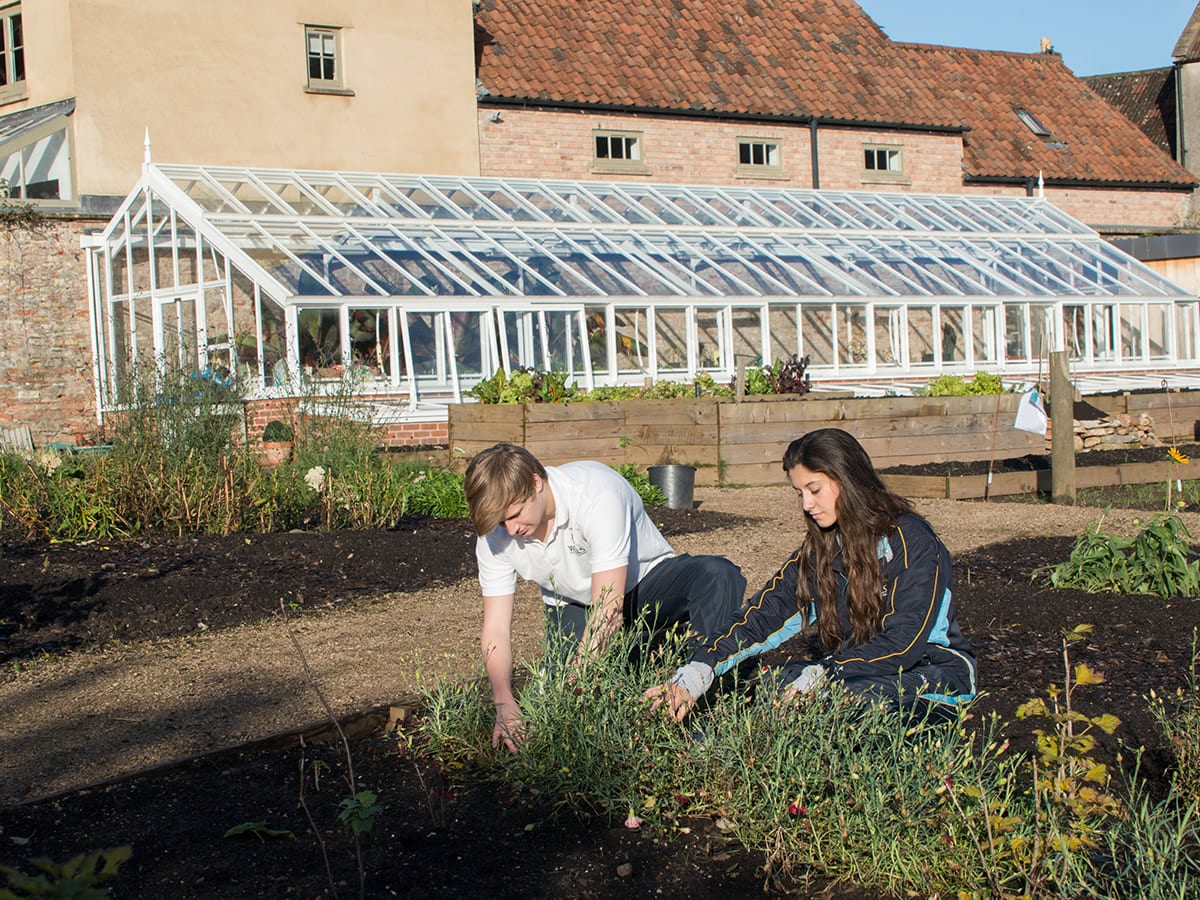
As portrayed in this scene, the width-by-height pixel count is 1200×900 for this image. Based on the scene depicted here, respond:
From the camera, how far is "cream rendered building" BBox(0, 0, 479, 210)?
20750 mm

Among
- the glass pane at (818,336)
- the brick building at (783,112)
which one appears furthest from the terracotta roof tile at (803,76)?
the glass pane at (818,336)

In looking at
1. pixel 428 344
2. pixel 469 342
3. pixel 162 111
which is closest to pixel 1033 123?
pixel 469 342

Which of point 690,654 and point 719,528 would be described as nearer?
point 690,654

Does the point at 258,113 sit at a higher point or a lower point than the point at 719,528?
higher

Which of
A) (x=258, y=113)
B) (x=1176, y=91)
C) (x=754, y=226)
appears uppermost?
(x=1176, y=91)

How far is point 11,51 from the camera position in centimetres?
2236

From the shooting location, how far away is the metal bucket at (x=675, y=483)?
11594 mm

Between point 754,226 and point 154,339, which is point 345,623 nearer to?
point 154,339

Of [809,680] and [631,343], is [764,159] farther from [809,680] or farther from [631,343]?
[809,680]

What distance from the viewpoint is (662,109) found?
2589cm

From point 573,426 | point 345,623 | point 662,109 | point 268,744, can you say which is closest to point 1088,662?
point 268,744

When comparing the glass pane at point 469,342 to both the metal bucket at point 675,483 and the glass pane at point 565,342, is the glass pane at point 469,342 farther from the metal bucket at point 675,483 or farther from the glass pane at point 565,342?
the metal bucket at point 675,483

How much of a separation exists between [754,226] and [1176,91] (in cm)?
2195

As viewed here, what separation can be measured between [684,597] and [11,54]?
2126cm
